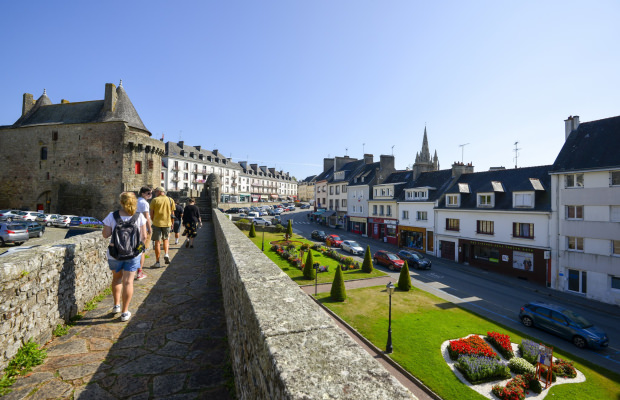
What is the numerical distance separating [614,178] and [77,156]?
5910 centimetres

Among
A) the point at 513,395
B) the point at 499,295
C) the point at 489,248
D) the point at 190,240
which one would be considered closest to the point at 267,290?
the point at 190,240

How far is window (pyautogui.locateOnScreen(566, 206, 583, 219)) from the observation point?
23.4 meters

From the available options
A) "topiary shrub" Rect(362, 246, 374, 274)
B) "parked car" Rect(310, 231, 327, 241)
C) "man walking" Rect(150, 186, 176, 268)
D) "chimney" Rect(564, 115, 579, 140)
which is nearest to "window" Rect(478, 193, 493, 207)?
"chimney" Rect(564, 115, 579, 140)

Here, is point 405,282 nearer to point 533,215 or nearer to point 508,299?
point 508,299

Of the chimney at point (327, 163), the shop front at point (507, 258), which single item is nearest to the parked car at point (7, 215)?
the shop front at point (507, 258)

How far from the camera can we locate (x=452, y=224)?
1332 inches

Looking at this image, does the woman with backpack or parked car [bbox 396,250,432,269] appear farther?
parked car [bbox 396,250,432,269]

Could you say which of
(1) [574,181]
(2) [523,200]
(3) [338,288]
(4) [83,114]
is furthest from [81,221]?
(1) [574,181]

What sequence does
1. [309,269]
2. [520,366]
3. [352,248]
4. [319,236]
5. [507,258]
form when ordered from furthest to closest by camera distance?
[319,236] < [352,248] < [507,258] < [309,269] < [520,366]

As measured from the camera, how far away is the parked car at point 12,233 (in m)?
20.0

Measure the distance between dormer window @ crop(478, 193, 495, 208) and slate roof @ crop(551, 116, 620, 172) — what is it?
5622 millimetres

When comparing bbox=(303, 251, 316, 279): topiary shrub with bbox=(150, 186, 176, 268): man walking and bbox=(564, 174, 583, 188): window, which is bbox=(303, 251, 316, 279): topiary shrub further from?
bbox=(564, 174, 583, 188): window

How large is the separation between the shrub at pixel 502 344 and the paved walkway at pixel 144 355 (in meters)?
13.6

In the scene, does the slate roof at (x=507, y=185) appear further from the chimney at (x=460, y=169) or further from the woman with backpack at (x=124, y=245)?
the woman with backpack at (x=124, y=245)
